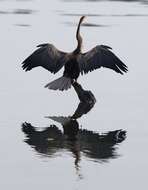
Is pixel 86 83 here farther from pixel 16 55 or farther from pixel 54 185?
pixel 54 185

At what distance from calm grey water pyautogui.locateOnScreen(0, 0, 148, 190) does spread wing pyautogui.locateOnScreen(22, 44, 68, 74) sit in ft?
1.32

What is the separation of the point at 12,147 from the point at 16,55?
6715 mm

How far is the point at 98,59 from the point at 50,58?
77 centimetres

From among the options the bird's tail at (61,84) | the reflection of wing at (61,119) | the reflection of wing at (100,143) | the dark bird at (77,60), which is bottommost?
the reflection of wing at (100,143)

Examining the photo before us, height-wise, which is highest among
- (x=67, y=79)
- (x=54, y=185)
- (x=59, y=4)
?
(x=59, y=4)

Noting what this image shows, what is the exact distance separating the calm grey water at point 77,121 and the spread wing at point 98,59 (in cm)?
43

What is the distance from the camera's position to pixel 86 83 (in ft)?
44.2

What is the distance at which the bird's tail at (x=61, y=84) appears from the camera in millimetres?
11695

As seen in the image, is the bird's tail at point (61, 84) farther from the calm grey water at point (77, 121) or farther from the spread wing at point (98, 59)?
the spread wing at point (98, 59)

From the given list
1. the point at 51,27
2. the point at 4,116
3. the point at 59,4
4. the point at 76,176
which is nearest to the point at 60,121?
the point at 4,116

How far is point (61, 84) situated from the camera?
11867mm

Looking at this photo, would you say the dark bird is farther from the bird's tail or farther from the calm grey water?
the calm grey water

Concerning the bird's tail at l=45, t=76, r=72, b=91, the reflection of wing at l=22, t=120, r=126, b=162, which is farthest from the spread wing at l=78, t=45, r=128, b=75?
the reflection of wing at l=22, t=120, r=126, b=162

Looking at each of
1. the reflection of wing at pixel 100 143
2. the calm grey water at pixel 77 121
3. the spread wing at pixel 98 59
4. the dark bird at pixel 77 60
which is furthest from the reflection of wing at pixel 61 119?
the spread wing at pixel 98 59
